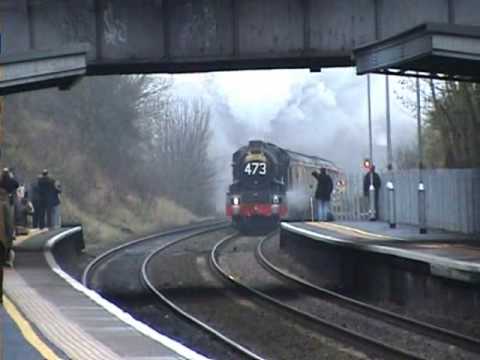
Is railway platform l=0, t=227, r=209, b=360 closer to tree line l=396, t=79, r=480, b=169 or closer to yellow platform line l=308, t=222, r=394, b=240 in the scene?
yellow platform line l=308, t=222, r=394, b=240

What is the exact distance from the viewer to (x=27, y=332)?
11523mm

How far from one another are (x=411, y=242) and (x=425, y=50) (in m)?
5.45

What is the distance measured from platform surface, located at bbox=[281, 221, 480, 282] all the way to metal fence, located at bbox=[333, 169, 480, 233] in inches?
17.9

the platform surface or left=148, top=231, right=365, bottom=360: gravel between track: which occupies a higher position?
the platform surface

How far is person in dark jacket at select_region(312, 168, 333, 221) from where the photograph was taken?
31.2 meters

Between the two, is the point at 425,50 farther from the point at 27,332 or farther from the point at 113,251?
the point at 113,251

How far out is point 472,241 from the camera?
2162cm

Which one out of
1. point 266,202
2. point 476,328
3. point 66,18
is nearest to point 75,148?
point 266,202

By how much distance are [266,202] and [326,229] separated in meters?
11.7

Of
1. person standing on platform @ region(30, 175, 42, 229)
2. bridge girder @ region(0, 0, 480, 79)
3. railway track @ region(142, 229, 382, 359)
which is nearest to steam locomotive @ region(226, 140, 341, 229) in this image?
person standing on platform @ region(30, 175, 42, 229)

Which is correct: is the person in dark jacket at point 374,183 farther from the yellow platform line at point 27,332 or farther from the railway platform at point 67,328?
the yellow platform line at point 27,332

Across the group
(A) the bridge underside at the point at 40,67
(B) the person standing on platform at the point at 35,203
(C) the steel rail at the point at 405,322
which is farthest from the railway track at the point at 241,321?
(B) the person standing on platform at the point at 35,203

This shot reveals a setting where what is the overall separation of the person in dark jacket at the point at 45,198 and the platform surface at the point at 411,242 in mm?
6580

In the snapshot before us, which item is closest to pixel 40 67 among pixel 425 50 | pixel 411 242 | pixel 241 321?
pixel 241 321
